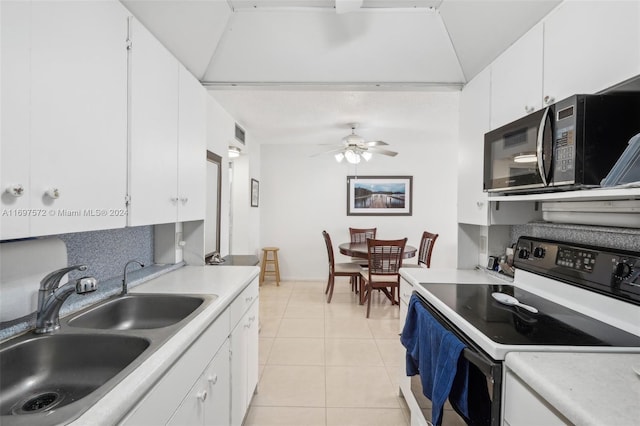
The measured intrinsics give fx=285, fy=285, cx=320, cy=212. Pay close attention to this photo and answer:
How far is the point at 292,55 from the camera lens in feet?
6.05

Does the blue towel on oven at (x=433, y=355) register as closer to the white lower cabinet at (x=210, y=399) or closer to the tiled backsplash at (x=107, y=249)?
the white lower cabinet at (x=210, y=399)

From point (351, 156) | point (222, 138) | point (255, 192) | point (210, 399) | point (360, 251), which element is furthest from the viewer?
point (255, 192)

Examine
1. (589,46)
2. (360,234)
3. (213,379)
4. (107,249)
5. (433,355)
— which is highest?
(589,46)

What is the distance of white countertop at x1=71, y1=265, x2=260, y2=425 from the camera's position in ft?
2.10

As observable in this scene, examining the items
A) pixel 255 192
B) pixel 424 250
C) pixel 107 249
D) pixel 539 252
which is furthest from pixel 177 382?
pixel 424 250

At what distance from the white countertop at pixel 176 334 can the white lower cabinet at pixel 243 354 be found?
115mm

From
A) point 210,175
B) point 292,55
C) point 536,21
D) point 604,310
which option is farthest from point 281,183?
point 604,310

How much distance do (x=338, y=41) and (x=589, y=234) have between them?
67.1 inches

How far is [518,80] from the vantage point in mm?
1466

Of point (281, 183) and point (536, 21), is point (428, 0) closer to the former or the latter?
point (536, 21)

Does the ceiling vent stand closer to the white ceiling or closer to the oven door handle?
the white ceiling

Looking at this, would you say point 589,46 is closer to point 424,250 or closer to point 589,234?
point 589,234

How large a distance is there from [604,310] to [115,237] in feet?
7.66

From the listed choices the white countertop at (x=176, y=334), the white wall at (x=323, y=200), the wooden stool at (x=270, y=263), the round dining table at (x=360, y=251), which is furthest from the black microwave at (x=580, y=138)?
the wooden stool at (x=270, y=263)
